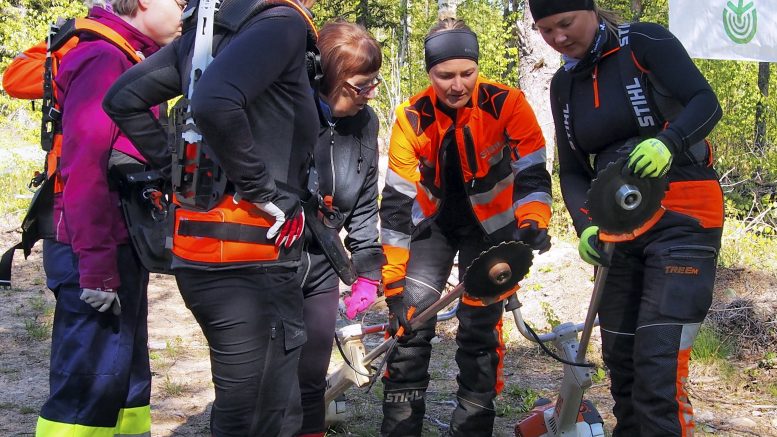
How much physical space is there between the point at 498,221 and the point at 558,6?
3.66ft

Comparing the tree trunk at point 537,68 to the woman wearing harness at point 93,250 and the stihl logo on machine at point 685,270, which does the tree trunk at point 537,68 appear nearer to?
the stihl logo on machine at point 685,270

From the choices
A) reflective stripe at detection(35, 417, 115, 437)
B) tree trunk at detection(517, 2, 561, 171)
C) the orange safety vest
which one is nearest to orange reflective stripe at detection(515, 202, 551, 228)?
the orange safety vest

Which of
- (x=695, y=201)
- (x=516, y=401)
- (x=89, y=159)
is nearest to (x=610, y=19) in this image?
(x=695, y=201)

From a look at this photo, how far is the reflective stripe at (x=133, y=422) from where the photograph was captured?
141 inches

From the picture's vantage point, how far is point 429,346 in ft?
13.4

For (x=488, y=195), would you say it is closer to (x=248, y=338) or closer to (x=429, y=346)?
(x=429, y=346)

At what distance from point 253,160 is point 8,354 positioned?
4.34 metres

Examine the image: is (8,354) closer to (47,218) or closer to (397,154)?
(47,218)

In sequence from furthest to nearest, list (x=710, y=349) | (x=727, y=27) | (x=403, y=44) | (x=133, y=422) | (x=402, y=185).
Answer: (x=403, y=44), (x=727, y=27), (x=710, y=349), (x=402, y=185), (x=133, y=422)

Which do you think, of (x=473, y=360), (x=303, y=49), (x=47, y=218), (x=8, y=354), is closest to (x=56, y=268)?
(x=47, y=218)

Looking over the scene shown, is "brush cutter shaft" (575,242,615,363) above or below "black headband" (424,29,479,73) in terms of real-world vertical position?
below

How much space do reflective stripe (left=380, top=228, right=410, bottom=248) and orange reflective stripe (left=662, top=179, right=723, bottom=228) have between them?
1.24 m

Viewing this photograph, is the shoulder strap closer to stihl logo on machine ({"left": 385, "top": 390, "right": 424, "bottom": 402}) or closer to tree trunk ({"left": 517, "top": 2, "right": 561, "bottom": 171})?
stihl logo on machine ({"left": 385, "top": 390, "right": 424, "bottom": 402})

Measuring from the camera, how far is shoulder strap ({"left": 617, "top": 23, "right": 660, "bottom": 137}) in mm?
3186
